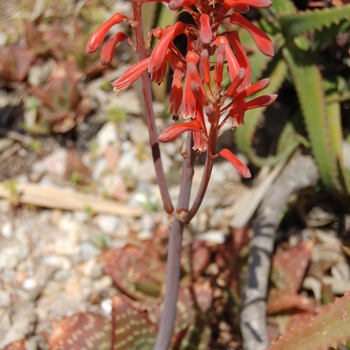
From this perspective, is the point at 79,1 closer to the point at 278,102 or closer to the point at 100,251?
the point at 278,102

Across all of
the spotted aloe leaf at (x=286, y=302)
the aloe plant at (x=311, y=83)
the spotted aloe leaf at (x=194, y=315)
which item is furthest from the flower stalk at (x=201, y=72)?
the aloe plant at (x=311, y=83)

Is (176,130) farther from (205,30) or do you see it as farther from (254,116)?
(254,116)

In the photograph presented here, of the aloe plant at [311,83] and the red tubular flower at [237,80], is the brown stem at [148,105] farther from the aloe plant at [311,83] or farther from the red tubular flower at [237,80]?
the aloe plant at [311,83]

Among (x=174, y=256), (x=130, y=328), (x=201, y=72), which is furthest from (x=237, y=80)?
(x=130, y=328)

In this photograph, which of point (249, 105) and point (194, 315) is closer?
point (249, 105)

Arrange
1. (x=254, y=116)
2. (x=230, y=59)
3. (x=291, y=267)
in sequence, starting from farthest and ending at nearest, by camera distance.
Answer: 1. (x=254, y=116)
2. (x=291, y=267)
3. (x=230, y=59)

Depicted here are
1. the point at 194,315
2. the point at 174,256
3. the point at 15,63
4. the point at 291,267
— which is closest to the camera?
the point at 174,256

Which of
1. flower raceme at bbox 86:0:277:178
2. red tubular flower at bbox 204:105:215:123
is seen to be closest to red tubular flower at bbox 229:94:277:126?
flower raceme at bbox 86:0:277:178
